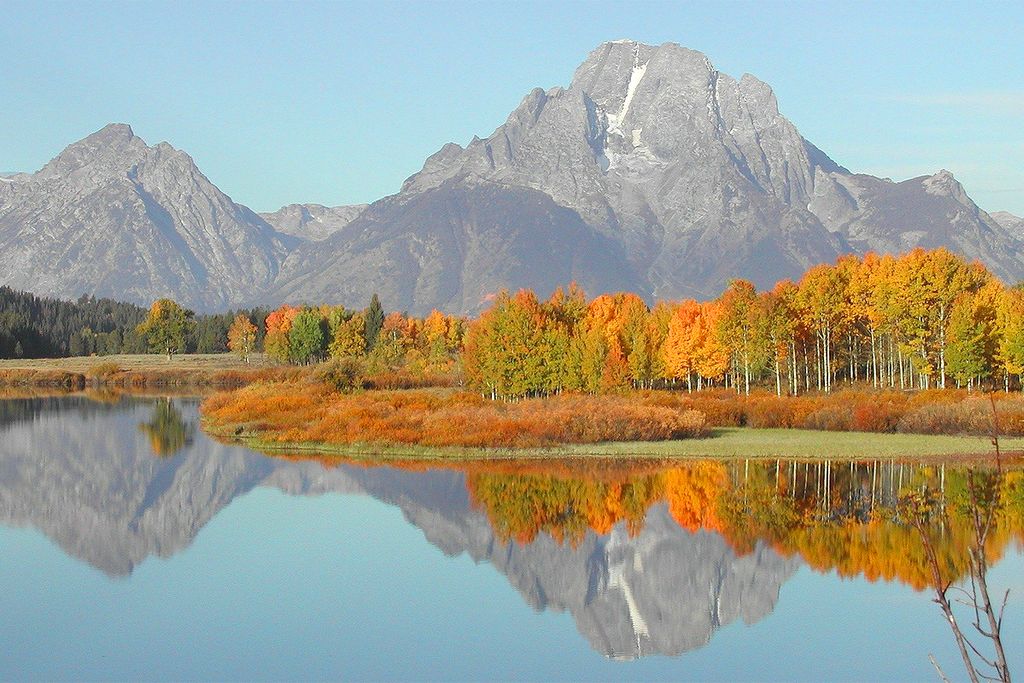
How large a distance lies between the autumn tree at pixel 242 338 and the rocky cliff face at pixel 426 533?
105 meters

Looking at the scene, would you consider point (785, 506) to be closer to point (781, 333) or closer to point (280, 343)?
point (781, 333)

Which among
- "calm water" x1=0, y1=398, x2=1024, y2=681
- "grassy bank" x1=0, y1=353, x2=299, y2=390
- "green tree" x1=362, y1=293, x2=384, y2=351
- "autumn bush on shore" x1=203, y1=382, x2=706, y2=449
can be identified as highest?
"green tree" x1=362, y1=293, x2=384, y2=351

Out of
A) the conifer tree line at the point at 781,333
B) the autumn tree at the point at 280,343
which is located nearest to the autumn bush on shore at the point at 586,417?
the conifer tree line at the point at 781,333

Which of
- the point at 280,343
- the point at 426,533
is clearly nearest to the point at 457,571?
the point at 426,533

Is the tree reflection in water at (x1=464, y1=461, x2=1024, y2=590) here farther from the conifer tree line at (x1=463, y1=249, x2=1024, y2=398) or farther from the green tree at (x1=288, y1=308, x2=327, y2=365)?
the green tree at (x1=288, y1=308, x2=327, y2=365)

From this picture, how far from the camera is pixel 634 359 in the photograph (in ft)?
281

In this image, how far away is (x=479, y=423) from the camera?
57.1 metres

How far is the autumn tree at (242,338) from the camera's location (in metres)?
168

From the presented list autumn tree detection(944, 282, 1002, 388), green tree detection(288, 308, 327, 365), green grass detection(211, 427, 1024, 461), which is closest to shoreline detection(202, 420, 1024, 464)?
green grass detection(211, 427, 1024, 461)

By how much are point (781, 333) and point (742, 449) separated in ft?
92.6

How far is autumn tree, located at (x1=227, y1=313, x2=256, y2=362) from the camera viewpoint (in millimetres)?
168375

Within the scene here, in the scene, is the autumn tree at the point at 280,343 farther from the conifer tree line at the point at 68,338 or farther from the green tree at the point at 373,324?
the conifer tree line at the point at 68,338

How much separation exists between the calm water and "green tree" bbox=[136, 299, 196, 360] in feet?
422

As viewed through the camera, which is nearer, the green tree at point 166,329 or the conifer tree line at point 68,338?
the conifer tree line at point 68,338
